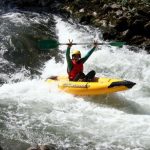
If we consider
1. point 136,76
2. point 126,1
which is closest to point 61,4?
point 126,1

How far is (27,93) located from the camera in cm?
1223

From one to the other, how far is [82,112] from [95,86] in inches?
39.7

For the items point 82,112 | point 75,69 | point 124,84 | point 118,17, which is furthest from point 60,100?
point 118,17

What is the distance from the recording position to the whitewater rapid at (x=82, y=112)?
30.8 feet

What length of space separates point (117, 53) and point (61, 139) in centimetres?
674

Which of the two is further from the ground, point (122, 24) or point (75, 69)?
point (122, 24)

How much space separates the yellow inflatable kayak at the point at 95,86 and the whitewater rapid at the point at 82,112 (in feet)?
0.75

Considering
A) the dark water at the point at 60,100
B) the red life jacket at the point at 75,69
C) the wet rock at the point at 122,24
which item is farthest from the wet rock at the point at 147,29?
the red life jacket at the point at 75,69

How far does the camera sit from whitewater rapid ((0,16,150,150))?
938cm

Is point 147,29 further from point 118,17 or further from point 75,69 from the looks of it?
point 75,69

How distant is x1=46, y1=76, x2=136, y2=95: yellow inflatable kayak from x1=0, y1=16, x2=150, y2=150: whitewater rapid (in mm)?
228

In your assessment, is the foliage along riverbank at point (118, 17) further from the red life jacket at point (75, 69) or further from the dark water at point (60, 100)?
the red life jacket at point (75, 69)

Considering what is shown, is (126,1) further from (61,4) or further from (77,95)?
(77,95)

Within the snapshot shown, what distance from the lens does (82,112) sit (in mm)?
10930
